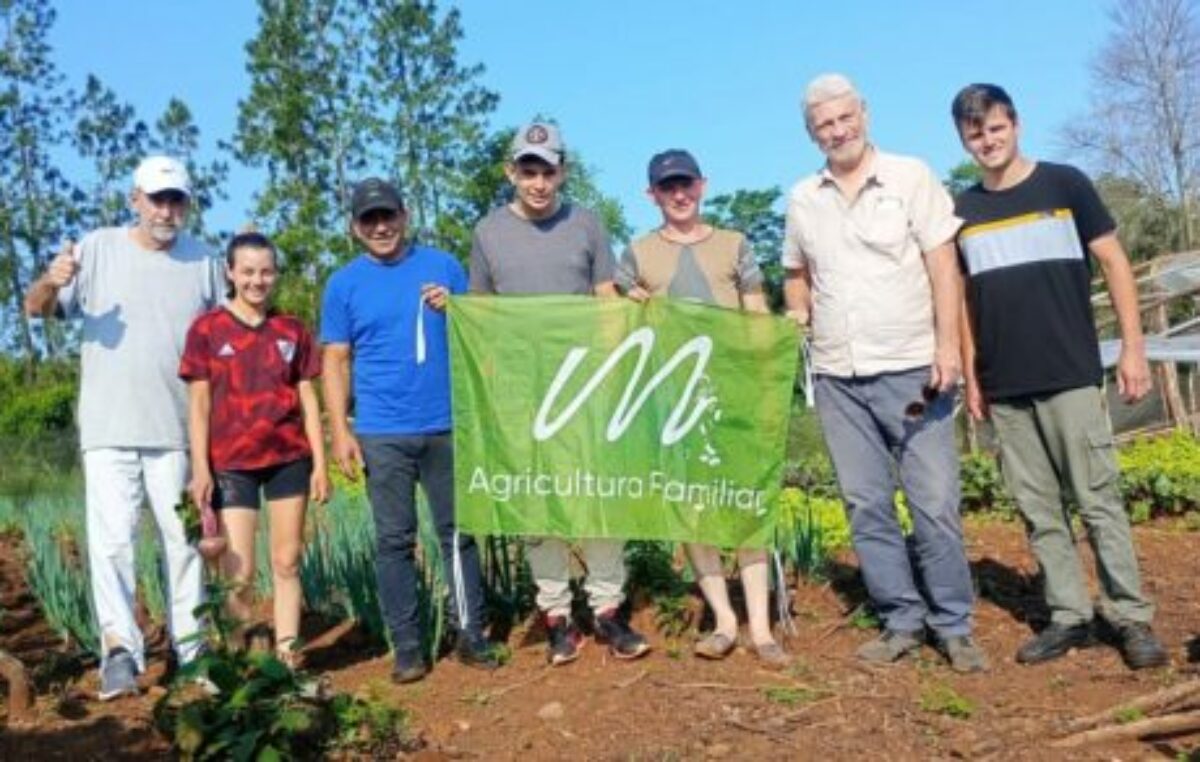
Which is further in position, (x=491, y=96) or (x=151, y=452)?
(x=491, y=96)

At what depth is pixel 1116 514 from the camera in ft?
15.1

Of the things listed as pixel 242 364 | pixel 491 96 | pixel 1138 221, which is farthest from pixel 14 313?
pixel 242 364

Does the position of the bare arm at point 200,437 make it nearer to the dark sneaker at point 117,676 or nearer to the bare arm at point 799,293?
the dark sneaker at point 117,676

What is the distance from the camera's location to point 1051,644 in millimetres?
4688

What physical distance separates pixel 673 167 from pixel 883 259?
31.2 inches

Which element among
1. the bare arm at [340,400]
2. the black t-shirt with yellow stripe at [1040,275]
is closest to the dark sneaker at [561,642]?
the bare arm at [340,400]

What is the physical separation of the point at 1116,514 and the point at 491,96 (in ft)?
76.0


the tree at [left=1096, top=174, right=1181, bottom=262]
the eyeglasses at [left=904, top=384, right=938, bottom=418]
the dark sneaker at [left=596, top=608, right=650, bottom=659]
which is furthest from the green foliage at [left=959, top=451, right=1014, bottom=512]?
the tree at [left=1096, top=174, right=1181, bottom=262]

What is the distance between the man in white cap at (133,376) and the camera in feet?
15.1

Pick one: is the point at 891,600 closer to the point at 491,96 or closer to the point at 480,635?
the point at 480,635

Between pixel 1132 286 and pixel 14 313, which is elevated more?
pixel 14 313

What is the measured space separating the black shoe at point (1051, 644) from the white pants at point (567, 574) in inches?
57.7

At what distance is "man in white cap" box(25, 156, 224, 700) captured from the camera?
4613 mm

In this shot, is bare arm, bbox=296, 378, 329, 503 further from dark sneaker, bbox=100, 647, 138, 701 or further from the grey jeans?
the grey jeans
